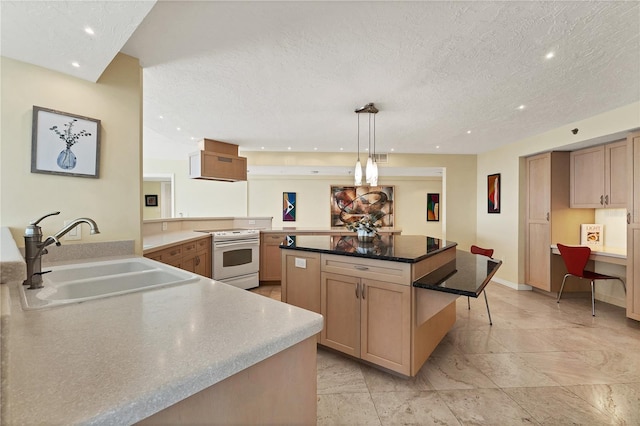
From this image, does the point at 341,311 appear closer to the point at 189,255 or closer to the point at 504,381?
the point at 504,381

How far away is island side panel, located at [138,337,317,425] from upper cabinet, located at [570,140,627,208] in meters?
4.36

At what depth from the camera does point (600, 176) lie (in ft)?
11.4

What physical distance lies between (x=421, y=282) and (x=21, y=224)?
7.95 ft

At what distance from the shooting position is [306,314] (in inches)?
32.8

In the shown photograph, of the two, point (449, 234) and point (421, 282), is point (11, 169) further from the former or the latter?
point (449, 234)

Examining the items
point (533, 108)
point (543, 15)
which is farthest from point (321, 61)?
point (533, 108)

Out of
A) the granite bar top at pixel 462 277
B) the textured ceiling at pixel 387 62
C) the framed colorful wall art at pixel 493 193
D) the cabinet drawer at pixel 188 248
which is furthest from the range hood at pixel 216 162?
the framed colorful wall art at pixel 493 193

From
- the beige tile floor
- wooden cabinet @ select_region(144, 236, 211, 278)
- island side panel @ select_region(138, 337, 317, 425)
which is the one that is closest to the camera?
island side panel @ select_region(138, 337, 317, 425)

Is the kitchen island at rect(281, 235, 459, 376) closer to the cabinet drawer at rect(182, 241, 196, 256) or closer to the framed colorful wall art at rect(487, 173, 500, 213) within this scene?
the cabinet drawer at rect(182, 241, 196, 256)

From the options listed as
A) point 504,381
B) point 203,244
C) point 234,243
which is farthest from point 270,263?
point 504,381

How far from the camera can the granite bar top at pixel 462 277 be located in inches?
65.1

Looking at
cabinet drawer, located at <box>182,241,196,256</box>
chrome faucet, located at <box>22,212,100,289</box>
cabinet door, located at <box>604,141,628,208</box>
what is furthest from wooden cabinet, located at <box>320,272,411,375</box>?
cabinet door, located at <box>604,141,628,208</box>

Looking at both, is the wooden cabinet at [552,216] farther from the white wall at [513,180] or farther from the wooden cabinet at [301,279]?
the wooden cabinet at [301,279]

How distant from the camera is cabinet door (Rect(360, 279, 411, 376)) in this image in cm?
189
